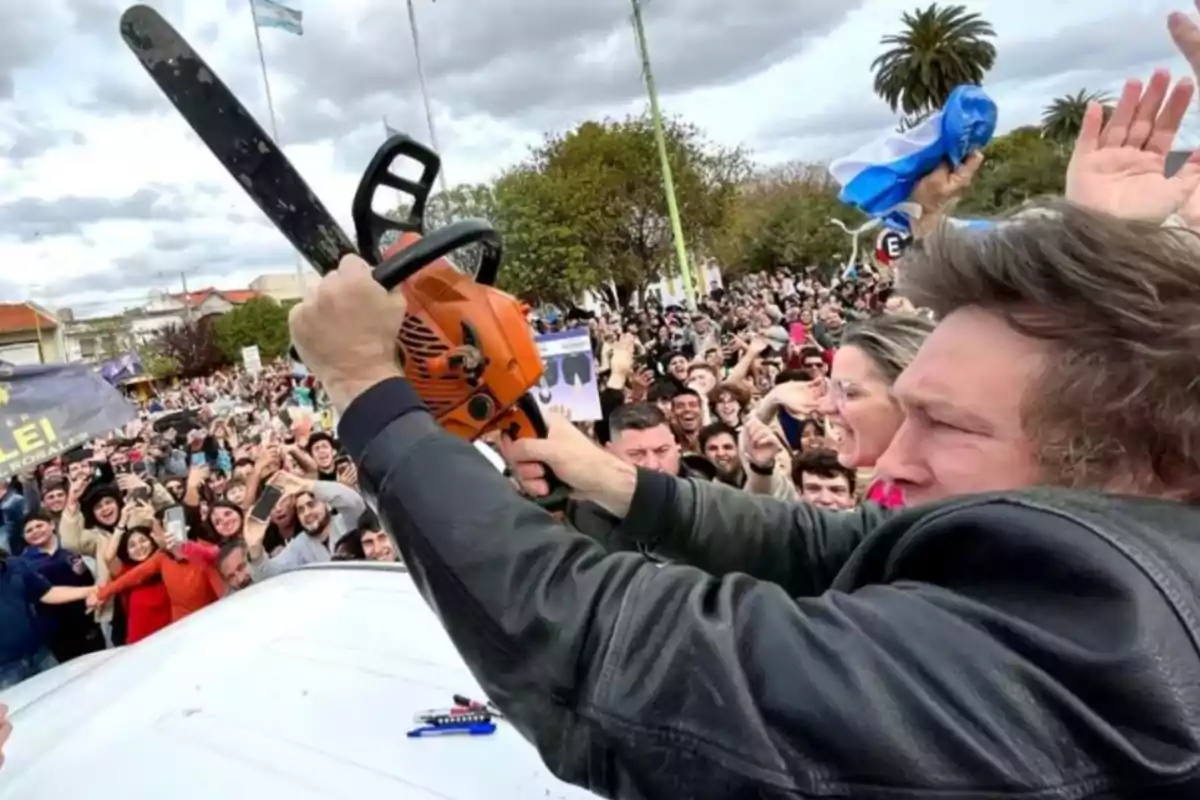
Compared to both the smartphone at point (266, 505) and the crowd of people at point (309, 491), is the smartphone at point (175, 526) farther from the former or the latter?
the smartphone at point (266, 505)

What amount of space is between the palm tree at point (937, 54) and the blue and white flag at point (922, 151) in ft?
114

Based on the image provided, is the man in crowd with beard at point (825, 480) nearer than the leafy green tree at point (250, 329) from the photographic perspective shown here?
Yes

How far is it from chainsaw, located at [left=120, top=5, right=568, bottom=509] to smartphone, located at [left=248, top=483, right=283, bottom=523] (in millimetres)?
4890

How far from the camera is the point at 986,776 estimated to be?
0.69 m

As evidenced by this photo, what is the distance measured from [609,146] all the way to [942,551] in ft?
111

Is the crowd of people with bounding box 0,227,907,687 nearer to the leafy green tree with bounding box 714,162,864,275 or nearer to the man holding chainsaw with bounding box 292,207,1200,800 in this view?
the man holding chainsaw with bounding box 292,207,1200,800

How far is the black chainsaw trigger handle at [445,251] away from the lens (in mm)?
1132

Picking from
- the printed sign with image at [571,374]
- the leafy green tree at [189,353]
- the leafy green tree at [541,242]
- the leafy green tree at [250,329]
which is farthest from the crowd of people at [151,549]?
the leafy green tree at [189,353]

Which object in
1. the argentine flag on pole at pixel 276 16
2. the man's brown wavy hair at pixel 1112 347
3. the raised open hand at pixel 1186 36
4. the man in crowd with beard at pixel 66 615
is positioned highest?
the argentine flag on pole at pixel 276 16

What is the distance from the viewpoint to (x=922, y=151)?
2914mm

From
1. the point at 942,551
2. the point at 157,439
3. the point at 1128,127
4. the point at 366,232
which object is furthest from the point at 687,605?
the point at 157,439

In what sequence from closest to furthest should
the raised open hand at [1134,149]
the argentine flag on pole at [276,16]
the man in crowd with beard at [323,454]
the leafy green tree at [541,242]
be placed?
1. the raised open hand at [1134,149]
2. the man in crowd with beard at [323,454]
3. the argentine flag on pole at [276,16]
4. the leafy green tree at [541,242]

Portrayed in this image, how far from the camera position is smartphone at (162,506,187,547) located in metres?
5.91

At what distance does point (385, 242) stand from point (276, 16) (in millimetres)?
18062
